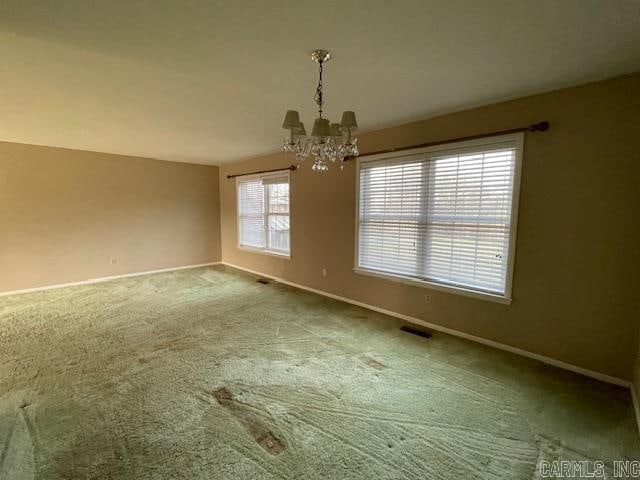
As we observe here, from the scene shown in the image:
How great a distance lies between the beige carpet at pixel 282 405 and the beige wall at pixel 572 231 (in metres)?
0.29

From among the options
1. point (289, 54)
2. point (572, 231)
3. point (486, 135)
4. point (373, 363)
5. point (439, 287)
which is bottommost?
point (373, 363)

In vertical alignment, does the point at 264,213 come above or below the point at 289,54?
below

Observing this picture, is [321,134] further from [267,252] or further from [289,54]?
[267,252]

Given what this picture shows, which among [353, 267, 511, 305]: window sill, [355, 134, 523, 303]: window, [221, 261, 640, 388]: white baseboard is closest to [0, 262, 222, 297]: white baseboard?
[221, 261, 640, 388]: white baseboard

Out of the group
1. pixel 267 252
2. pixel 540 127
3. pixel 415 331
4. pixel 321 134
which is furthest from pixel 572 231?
pixel 267 252

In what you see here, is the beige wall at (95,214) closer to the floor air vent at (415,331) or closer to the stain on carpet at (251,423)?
the stain on carpet at (251,423)

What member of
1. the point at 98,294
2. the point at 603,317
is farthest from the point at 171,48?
the point at 98,294

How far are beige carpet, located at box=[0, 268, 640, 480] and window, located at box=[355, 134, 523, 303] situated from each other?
0.70 m

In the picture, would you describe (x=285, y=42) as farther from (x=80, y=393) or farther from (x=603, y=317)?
(x=603, y=317)

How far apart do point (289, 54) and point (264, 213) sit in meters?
3.84

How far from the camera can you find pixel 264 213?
18.2ft

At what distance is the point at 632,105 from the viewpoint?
2.10m

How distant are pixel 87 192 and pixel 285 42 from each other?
503 cm

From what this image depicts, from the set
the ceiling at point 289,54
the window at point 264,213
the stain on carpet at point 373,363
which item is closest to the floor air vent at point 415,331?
the stain on carpet at point 373,363
